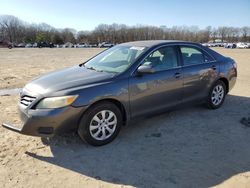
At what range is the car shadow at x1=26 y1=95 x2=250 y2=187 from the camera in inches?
138

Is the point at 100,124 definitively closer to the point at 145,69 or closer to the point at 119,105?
the point at 119,105

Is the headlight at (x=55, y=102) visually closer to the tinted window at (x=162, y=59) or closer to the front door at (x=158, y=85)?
the front door at (x=158, y=85)

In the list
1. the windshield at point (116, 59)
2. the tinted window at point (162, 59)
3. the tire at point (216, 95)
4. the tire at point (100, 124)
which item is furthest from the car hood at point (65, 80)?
the tire at point (216, 95)

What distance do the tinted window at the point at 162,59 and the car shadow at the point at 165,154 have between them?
1099 mm

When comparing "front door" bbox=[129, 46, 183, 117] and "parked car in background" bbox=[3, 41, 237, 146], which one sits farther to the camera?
"front door" bbox=[129, 46, 183, 117]

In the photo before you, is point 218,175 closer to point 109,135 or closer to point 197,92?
point 109,135

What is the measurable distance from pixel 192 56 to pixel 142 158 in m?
2.63

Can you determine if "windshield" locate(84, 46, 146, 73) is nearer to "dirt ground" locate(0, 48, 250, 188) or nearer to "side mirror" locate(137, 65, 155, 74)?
"side mirror" locate(137, 65, 155, 74)

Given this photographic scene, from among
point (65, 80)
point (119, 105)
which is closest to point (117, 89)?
point (119, 105)

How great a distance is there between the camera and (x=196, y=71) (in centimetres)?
553

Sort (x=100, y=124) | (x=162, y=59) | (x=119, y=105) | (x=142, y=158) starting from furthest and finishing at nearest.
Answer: (x=162, y=59)
(x=119, y=105)
(x=100, y=124)
(x=142, y=158)

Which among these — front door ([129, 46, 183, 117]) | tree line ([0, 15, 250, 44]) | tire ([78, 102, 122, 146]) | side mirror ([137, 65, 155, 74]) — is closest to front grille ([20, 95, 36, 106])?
tire ([78, 102, 122, 146])

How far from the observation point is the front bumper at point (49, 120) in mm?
3852

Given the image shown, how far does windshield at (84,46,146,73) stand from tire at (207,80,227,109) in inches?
79.7
